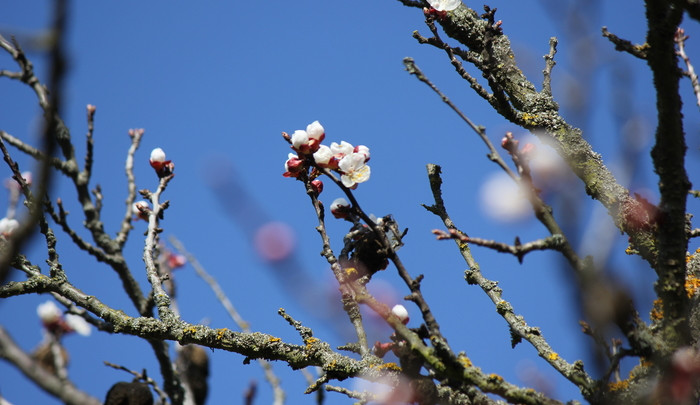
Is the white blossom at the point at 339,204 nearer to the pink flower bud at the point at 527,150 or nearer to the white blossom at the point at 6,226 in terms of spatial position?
the pink flower bud at the point at 527,150

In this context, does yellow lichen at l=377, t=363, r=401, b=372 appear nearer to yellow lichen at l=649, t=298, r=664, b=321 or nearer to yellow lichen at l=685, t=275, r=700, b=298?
yellow lichen at l=649, t=298, r=664, b=321

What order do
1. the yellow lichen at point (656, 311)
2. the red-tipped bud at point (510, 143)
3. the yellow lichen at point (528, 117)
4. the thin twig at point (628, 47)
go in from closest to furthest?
the red-tipped bud at point (510, 143), the thin twig at point (628, 47), the yellow lichen at point (656, 311), the yellow lichen at point (528, 117)

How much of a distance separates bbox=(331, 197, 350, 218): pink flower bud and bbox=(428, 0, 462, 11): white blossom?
133 centimetres

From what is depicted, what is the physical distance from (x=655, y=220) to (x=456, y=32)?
1.75 metres

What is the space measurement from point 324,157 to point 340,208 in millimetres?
215

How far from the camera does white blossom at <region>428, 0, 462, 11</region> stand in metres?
3.15

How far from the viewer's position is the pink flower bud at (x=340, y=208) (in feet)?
7.89

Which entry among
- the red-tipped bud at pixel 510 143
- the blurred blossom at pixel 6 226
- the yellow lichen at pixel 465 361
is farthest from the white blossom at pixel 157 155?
the red-tipped bud at pixel 510 143

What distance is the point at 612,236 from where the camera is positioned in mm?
1298

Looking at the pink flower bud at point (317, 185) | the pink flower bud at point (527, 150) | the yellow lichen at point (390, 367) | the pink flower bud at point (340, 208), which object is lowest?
the yellow lichen at point (390, 367)

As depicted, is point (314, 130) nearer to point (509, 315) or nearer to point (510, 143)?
point (510, 143)

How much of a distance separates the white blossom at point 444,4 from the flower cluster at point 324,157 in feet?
3.60

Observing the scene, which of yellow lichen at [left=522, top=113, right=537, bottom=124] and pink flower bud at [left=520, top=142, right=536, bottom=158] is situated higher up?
yellow lichen at [left=522, top=113, right=537, bottom=124]

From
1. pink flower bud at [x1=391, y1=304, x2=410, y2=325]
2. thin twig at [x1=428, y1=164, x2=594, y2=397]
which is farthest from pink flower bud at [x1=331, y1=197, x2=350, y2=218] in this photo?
thin twig at [x1=428, y1=164, x2=594, y2=397]
